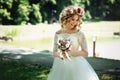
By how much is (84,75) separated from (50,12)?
3099 cm

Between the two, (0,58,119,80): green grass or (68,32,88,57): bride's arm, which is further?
(0,58,119,80): green grass

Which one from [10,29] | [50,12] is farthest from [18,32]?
[50,12]

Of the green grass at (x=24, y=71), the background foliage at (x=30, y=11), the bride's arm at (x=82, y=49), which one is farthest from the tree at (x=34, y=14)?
the bride's arm at (x=82, y=49)

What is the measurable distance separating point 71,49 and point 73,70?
44 centimetres

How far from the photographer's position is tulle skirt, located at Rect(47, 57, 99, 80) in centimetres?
440

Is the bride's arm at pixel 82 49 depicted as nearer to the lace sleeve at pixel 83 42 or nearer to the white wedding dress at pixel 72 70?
the lace sleeve at pixel 83 42

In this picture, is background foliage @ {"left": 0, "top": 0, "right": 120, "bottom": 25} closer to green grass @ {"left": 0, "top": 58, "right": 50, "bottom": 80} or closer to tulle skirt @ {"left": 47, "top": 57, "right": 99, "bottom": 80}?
green grass @ {"left": 0, "top": 58, "right": 50, "bottom": 80}

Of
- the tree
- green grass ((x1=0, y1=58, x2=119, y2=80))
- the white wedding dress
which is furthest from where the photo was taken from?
the tree

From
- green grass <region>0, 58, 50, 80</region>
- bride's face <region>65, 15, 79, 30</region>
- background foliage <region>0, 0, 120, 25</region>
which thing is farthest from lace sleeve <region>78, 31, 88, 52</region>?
background foliage <region>0, 0, 120, 25</region>

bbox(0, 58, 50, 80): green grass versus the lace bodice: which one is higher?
the lace bodice

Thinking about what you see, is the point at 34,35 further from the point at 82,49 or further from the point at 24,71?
the point at 82,49

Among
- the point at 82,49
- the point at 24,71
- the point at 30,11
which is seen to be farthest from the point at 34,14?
the point at 82,49

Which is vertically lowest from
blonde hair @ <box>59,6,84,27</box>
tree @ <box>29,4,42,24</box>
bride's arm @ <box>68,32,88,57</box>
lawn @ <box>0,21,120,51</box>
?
lawn @ <box>0,21,120,51</box>

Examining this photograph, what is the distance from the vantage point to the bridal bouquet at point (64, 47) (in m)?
4.03
